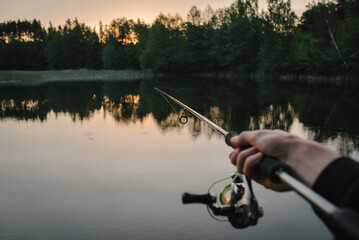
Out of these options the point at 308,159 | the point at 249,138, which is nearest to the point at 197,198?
the point at 249,138

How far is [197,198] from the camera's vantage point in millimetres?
1883

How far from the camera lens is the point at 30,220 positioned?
247 inches

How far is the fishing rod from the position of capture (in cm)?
74

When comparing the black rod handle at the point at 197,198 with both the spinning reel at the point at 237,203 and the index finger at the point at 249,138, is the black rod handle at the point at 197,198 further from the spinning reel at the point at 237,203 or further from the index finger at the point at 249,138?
the index finger at the point at 249,138

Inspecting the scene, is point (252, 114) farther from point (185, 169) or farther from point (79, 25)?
point (79, 25)

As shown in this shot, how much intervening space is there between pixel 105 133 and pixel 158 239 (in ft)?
32.4

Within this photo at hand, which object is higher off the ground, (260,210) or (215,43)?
(215,43)

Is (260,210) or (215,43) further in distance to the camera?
(215,43)

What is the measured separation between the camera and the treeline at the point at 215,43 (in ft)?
124

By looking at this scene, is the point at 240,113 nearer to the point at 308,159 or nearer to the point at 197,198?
the point at 197,198

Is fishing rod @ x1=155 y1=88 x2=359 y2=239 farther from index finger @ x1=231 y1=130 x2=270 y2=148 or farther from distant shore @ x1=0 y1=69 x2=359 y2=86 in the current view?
distant shore @ x1=0 y1=69 x2=359 y2=86

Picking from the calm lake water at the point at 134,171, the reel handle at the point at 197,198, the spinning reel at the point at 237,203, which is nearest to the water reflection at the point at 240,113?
the calm lake water at the point at 134,171

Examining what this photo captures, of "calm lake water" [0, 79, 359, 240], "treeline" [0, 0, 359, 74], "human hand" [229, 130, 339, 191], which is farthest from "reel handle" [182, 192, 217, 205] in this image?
"treeline" [0, 0, 359, 74]

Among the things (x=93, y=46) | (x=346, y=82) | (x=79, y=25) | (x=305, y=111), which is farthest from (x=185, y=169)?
(x=79, y=25)
